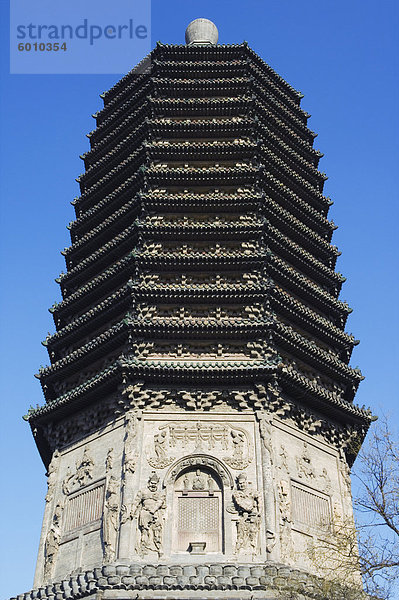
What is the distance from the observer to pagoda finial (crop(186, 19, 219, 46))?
1171 inches

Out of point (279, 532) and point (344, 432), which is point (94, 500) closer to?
point (279, 532)

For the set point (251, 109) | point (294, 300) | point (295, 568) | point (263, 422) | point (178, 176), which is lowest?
point (295, 568)

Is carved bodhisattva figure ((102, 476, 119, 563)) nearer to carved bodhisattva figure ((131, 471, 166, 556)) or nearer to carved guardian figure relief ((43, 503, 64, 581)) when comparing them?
carved bodhisattva figure ((131, 471, 166, 556))

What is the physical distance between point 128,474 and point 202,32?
20954mm

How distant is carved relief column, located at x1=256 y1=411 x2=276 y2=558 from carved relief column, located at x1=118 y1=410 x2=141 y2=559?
10.3 ft

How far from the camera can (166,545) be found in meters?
15.6

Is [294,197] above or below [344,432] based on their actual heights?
above

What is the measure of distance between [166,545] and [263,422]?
3.87 meters

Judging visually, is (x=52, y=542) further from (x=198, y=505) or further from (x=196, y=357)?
(x=196, y=357)

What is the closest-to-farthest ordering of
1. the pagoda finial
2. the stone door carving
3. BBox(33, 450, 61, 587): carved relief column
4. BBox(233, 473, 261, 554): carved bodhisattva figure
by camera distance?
BBox(233, 473, 261, 554): carved bodhisattva figure, the stone door carving, BBox(33, 450, 61, 587): carved relief column, the pagoda finial

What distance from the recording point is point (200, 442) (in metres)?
17.1

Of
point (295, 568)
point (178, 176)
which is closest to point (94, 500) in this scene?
point (295, 568)

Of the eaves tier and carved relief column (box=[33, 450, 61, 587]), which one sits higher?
the eaves tier

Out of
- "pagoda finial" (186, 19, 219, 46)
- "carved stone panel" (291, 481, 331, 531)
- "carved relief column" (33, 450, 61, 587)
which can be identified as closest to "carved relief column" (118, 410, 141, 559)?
"carved relief column" (33, 450, 61, 587)
